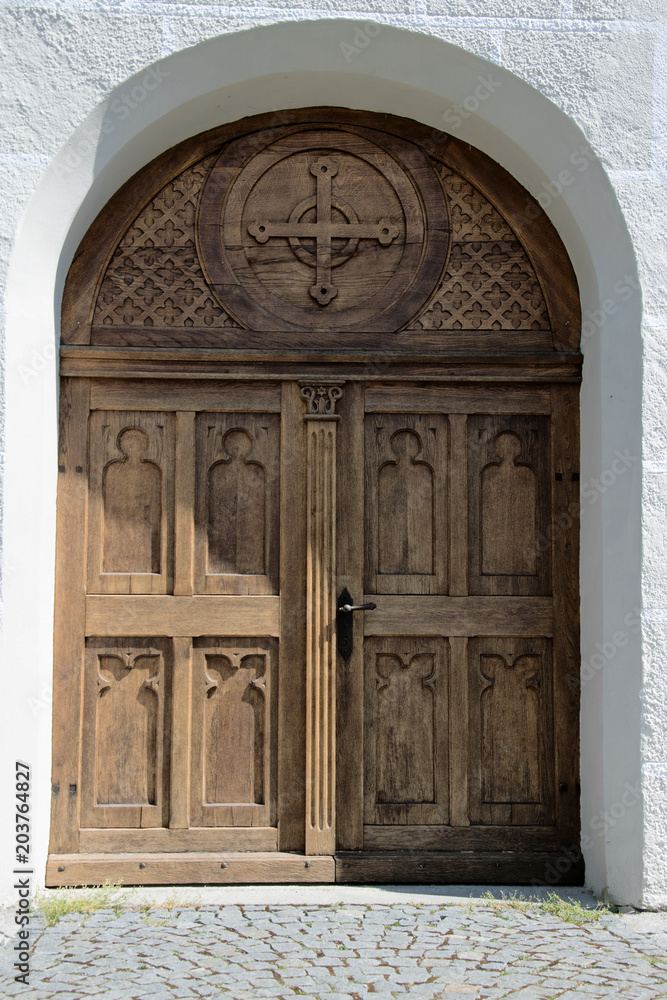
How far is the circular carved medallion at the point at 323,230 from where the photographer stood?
395cm

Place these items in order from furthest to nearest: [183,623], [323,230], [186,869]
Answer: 1. [323,230]
2. [183,623]
3. [186,869]

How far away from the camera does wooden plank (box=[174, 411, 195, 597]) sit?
3857mm

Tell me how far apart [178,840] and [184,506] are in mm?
1389

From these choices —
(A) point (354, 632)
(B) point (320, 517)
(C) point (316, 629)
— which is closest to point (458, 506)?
(B) point (320, 517)

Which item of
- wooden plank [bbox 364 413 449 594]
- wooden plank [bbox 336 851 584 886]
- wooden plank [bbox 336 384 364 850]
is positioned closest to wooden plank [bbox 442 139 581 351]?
wooden plank [bbox 364 413 449 594]

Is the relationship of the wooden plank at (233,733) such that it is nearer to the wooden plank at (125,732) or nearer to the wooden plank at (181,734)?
the wooden plank at (181,734)

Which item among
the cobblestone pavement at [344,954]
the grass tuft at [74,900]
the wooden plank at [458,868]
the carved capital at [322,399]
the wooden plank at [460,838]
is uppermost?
the carved capital at [322,399]

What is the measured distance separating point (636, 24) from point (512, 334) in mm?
1297

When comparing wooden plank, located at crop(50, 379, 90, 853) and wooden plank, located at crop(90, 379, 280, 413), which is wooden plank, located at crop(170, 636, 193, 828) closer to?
wooden plank, located at crop(50, 379, 90, 853)

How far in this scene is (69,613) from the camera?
12.6 ft

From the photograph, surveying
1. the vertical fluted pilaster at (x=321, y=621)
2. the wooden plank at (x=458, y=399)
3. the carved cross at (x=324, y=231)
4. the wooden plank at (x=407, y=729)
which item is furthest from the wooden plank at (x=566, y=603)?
the carved cross at (x=324, y=231)

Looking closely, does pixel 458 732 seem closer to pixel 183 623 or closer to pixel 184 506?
pixel 183 623

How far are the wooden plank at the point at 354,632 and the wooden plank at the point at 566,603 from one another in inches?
33.2

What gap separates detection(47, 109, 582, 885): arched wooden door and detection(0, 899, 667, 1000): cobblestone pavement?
0.38 metres
